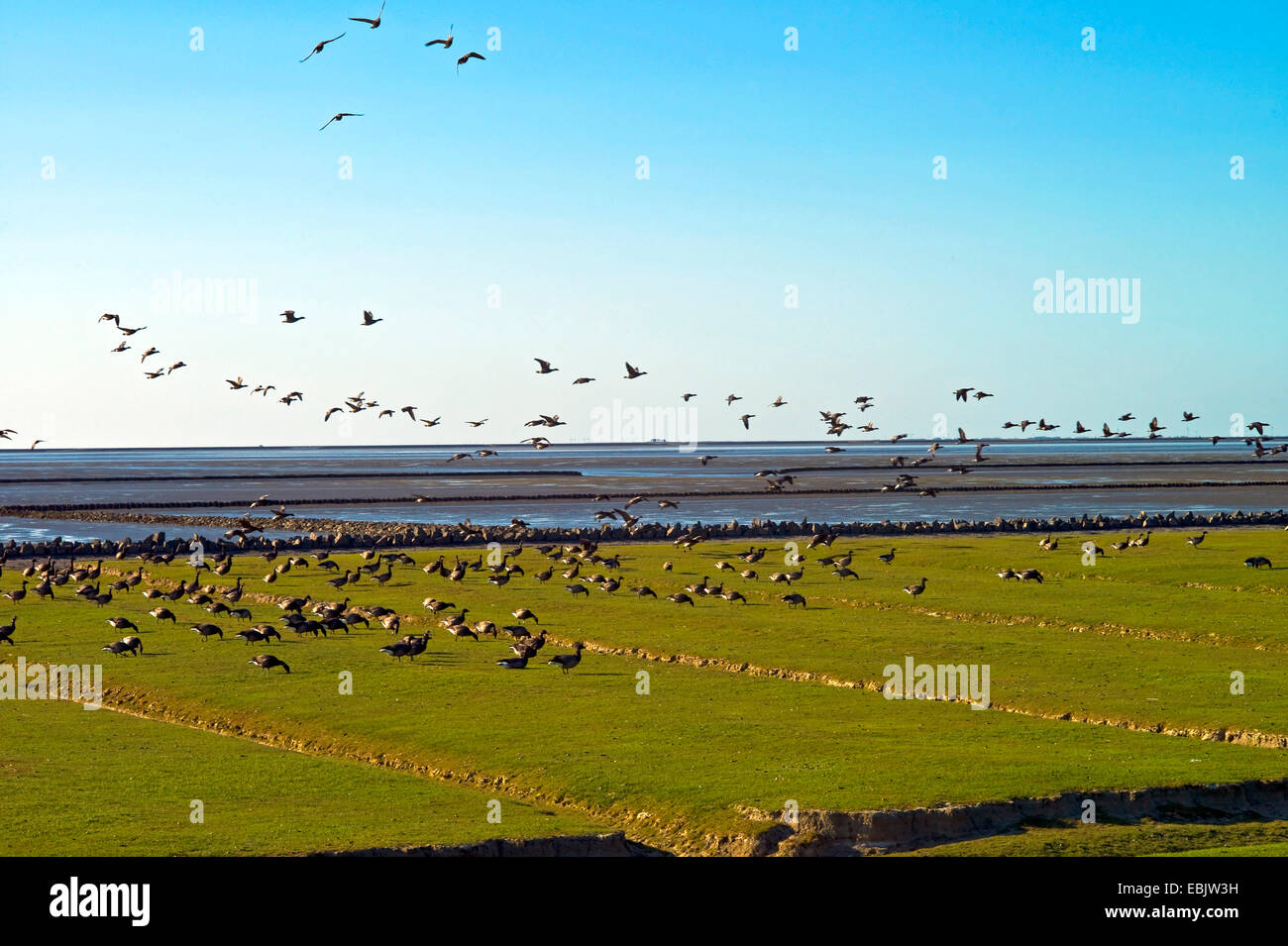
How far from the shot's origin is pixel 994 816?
19.2m

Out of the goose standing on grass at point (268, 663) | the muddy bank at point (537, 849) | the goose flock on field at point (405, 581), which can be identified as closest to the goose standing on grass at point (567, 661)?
the goose flock on field at point (405, 581)

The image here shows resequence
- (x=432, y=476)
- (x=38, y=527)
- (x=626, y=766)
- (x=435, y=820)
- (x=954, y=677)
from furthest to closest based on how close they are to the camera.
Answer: (x=432, y=476), (x=38, y=527), (x=954, y=677), (x=626, y=766), (x=435, y=820)

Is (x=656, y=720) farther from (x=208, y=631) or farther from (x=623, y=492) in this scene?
(x=623, y=492)

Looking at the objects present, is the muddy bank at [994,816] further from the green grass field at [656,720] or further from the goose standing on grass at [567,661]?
the goose standing on grass at [567,661]

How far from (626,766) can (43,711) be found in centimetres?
1197

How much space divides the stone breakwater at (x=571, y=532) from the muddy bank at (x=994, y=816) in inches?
1829

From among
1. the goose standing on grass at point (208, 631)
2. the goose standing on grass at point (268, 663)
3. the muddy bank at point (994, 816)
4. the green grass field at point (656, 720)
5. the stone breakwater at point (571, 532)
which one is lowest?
the muddy bank at point (994, 816)

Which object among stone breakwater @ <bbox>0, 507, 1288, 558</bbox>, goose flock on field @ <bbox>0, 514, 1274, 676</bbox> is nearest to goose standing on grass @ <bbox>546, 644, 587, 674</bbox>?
goose flock on field @ <bbox>0, 514, 1274, 676</bbox>

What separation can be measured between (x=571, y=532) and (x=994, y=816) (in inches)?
2387

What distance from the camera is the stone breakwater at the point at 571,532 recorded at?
69.5 m
